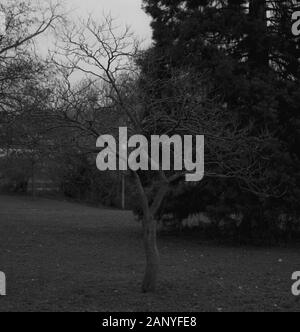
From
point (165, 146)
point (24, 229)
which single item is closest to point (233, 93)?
point (165, 146)

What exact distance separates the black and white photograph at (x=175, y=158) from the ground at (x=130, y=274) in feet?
0.13

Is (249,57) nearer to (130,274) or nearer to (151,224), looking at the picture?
(130,274)

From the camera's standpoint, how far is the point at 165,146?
423 inches

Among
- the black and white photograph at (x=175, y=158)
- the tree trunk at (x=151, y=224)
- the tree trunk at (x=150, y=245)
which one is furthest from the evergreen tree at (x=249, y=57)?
the tree trunk at (x=150, y=245)

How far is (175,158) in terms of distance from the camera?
10969mm

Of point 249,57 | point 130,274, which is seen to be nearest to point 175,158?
point 130,274

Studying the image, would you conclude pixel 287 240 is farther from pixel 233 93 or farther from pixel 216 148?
pixel 216 148

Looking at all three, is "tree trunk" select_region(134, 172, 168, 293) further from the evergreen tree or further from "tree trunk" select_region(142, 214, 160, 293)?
the evergreen tree

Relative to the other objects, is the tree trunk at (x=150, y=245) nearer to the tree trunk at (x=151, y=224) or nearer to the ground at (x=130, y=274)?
the tree trunk at (x=151, y=224)

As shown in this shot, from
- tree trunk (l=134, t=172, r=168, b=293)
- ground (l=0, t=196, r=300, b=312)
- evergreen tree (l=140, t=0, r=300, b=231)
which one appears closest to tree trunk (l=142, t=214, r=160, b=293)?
tree trunk (l=134, t=172, r=168, b=293)

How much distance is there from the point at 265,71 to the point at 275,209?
392cm

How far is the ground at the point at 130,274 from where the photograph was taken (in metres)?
8.27

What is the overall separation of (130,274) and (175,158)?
2468 millimetres

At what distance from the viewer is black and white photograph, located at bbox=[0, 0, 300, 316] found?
8500 mm
